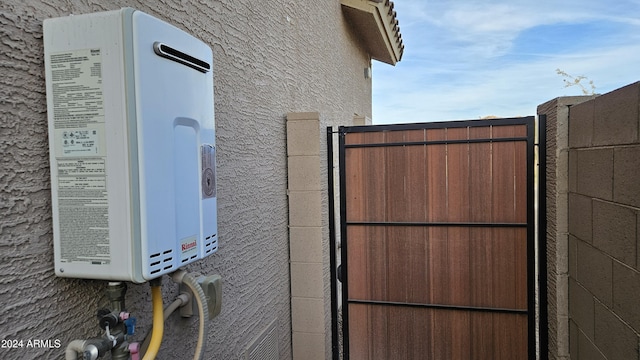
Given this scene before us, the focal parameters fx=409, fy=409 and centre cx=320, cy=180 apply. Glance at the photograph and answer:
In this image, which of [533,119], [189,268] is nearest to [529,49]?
[533,119]

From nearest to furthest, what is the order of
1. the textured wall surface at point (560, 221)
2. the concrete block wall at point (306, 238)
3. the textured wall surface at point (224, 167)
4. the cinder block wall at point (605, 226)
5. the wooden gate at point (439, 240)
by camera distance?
the textured wall surface at point (224, 167)
the cinder block wall at point (605, 226)
the textured wall surface at point (560, 221)
the wooden gate at point (439, 240)
the concrete block wall at point (306, 238)

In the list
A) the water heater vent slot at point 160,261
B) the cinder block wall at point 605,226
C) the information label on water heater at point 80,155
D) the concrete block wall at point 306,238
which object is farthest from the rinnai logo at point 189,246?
the concrete block wall at point 306,238

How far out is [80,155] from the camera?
110cm

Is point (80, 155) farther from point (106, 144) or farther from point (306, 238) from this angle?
point (306, 238)

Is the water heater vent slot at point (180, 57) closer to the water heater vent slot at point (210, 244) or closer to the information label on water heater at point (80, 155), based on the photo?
the information label on water heater at point (80, 155)

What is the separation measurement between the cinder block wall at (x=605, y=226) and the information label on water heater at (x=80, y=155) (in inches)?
76.0

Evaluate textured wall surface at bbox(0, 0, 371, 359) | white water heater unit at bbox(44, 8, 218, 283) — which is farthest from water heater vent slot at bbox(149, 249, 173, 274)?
textured wall surface at bbox(0, 0, 371, 359)

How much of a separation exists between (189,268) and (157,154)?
0.85 metres

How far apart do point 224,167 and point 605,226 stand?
1.91 m

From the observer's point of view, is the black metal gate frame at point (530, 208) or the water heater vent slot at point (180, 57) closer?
the water heater vent slot at point (180, 57)

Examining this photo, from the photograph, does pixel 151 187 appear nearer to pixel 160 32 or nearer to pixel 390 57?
pixel 160 32

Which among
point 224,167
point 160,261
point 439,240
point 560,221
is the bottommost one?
point 439,240

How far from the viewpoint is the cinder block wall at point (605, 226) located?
1687 millimetres

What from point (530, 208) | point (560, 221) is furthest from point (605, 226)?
point (530, 208)
